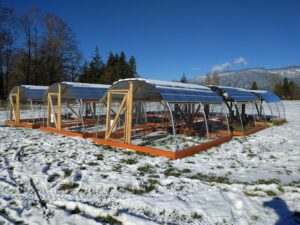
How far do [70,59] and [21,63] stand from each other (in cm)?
618

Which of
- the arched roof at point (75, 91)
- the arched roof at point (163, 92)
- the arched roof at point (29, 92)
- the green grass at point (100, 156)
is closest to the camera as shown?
the green grass at point (100, 156)

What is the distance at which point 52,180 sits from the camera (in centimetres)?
567

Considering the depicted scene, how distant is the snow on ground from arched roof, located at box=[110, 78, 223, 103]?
2079mm

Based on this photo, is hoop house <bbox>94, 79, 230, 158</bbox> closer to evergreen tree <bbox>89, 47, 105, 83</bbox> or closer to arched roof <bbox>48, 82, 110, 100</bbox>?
arched roof <bbox>48, 82, 110, 100</bbox>

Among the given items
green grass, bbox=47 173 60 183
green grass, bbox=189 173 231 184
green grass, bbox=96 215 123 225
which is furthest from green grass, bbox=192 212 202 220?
green grass, bbox=47 173 60 183

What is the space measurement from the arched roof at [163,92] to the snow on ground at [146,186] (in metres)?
2.08

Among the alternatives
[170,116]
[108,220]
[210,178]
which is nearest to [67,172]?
[108,220]

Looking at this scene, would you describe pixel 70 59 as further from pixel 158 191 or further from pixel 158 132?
pixel 158 191

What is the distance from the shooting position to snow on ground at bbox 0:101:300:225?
4109 mm

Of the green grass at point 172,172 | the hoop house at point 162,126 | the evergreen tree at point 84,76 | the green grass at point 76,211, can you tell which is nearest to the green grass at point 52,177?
the green grass at point 76,211

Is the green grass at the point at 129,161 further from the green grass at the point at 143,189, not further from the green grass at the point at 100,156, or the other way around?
the green grass at the point at 143,189

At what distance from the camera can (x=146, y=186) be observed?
5340 mm

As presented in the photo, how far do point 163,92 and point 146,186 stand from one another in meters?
4.04

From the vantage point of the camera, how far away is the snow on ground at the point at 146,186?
411cm
